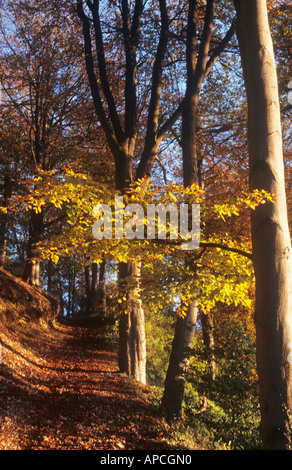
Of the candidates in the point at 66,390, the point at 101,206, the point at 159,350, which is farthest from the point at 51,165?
the point at 101,206

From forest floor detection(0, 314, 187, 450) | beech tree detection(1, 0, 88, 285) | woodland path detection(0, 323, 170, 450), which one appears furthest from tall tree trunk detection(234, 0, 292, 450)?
beech tree detection(1, 0, 88, 285)

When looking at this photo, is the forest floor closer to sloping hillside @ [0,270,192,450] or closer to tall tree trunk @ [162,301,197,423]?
sloping hillside @ [0,270,192,450]

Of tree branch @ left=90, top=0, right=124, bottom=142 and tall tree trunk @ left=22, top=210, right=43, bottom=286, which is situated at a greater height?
tree branch @ left=90, top=0, right=124, bottom=142

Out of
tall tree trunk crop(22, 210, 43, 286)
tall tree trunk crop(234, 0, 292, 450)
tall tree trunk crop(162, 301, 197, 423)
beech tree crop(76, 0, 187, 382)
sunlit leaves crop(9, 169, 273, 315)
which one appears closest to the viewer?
tall tree trunk crop(234, 0, 292, 450)

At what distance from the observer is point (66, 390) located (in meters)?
7.90

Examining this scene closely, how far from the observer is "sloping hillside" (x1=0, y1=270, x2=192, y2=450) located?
A: 543cm

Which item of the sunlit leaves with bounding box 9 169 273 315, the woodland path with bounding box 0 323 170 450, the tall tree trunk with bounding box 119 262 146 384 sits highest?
the sunlit leaves with bounding box 9 169 273 315

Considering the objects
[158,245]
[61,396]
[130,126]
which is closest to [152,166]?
[130,126]

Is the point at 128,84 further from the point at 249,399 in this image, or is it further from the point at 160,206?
the point at 249,399

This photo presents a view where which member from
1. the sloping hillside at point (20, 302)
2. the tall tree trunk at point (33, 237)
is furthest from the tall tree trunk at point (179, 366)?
the tall tree trunk at point (33, 237)

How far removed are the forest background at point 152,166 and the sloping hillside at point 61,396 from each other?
0.86m

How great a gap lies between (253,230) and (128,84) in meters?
6.40

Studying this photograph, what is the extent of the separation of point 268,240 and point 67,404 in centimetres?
506

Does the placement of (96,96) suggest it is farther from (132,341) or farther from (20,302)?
(20,302)
